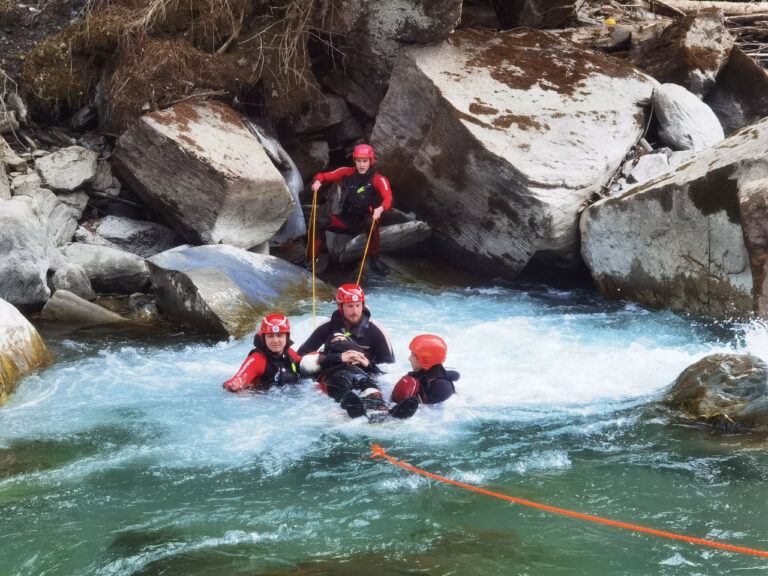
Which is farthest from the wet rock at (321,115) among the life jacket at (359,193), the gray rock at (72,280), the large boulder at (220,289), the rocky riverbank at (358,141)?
the gray rock at (72,280)

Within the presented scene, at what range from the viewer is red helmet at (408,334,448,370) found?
570cm

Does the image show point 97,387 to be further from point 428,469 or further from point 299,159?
point 299,159

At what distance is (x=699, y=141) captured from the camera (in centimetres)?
984

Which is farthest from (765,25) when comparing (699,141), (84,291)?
(84,291)

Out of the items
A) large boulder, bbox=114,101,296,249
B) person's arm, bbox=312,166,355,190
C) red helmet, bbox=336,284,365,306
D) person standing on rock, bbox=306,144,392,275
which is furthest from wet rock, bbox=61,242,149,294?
red helmet, bbox=336,284,365,306

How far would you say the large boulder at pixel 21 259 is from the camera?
25.9ft

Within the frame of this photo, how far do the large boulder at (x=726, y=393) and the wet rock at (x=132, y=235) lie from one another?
642 cm

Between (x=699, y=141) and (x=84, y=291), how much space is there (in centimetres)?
750

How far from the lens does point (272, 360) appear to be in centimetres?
627

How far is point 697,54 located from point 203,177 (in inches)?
271

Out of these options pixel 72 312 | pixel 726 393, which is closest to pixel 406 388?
pixel 726 393

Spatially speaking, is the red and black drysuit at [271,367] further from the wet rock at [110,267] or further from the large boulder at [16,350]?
the wet rock at [110,267]

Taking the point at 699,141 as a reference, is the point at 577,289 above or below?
below

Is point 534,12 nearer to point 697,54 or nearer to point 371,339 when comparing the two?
point 697,54
